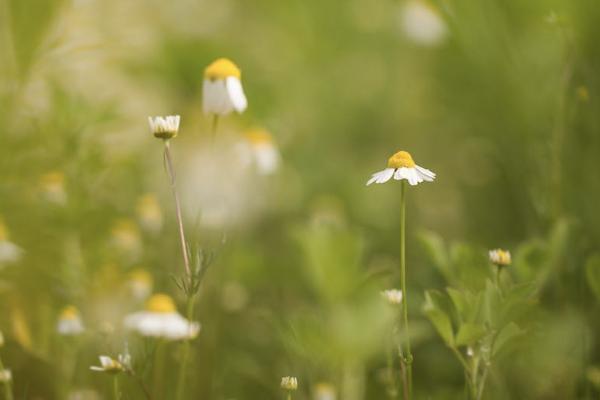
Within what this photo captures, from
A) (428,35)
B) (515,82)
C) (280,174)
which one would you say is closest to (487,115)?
(515,82)

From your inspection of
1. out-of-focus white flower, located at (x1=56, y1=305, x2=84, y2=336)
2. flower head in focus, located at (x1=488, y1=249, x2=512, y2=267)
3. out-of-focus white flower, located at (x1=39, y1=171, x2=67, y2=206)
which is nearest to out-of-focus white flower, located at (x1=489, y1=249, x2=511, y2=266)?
flower head in focus, located at (x1=488, y1=249, x2=512, y2=267)

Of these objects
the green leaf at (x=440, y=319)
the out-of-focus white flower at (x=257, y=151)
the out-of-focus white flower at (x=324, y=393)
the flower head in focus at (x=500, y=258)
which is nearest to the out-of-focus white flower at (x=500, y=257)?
the flower head in focus at (x=500, y=258)

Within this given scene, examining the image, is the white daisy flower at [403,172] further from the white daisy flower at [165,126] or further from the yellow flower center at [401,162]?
Result: the white daisy flower at [165,126]

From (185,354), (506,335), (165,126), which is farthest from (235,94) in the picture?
(506,335)

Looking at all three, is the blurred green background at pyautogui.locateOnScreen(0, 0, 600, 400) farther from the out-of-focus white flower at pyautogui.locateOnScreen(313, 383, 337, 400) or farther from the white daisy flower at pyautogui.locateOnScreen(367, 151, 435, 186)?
the white daisy flower at pyautogui.locateOnScreen(367, 151, 435, 186)

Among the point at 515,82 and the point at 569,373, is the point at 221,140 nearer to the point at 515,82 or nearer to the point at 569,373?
the point at 515,82

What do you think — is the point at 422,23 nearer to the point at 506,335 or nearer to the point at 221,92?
the point at 221,92
